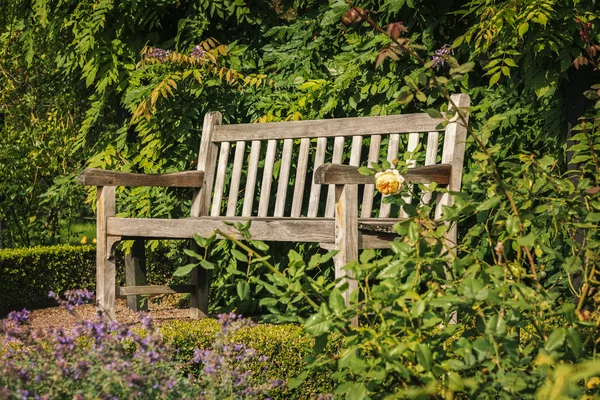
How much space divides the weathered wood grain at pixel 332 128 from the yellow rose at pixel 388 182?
3.84 ft

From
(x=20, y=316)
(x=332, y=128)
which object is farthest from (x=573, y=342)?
(x=332, y=128)

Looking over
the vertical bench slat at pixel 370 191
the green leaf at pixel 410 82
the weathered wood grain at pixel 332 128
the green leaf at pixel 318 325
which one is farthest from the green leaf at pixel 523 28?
the green leaf at pixel 318 325

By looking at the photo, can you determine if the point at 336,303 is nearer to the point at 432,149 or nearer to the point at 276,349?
the point at 276,349

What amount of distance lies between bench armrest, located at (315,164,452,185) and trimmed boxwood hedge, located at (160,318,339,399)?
0.59 metres

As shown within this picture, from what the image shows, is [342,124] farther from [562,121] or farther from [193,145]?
[193,145]

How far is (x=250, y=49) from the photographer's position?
5.79 metres

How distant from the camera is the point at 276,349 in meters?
3.28

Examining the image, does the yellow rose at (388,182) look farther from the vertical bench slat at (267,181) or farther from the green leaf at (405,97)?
the vertical bench slat at (267,181)

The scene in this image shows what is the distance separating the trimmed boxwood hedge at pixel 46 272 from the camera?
21.4ft

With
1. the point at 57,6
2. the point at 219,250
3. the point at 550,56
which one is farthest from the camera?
the point at 57,6

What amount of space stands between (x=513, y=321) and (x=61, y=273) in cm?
529

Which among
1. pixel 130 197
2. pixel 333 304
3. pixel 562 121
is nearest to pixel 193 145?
pixel 130 197

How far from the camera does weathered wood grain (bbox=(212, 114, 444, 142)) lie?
4.03m

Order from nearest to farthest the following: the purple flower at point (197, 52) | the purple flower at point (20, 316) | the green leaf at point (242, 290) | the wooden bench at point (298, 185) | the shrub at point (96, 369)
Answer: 1. the shrub at point (96, 369)
2. the green leaf at point (242, 290)
3. the purple flower at point (20, 316)
4. the wooden bench at point (298, 185)
5. the purple flower at point (197, 52)
